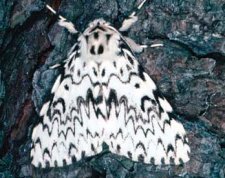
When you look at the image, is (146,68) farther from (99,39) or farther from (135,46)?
(99,39)

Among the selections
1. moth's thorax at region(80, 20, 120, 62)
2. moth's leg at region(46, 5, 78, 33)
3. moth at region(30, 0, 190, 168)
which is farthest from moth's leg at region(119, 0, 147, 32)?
moth's leg at region(46, 5, 78, 33)

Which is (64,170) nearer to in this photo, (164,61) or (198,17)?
(164,61)

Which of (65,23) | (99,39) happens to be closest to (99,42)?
(99,39)

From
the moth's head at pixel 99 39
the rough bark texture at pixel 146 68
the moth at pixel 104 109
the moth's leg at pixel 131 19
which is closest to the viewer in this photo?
the rough bark texture at pixel 146 68

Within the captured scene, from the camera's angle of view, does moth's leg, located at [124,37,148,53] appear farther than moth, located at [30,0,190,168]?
No

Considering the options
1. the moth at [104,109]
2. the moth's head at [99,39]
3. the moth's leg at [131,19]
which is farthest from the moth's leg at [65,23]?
the moth's leg at [131,19]

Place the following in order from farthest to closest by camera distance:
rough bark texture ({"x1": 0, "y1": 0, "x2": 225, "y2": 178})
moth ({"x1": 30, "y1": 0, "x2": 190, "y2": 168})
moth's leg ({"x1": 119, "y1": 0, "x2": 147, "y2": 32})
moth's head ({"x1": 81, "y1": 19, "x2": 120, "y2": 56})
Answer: moth's head ({"x1": 81, "y1": 19, "x2": 120, "y2": 56}) → moth ({"x1": 30, "y1": 0, "x2": 190, "y2": 168}) → moth's leg ({"x1": 119, "y1": 0, "x2": 147, "y2": 32}) → rough bark texture ({"x1": 0, "y1": 0, "x2": 225, "y2": 178})

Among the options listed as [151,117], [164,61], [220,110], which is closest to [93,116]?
[151,117]

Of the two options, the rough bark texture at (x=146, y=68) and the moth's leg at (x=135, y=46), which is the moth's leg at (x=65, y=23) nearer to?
the rough bark texture at (x=146, y=68)

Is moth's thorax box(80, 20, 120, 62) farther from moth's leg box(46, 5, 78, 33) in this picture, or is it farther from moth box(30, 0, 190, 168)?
moth's leg box(46, 5, 78, 33)
